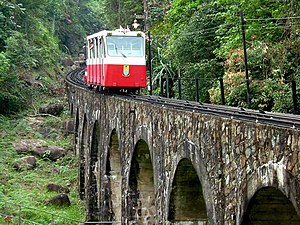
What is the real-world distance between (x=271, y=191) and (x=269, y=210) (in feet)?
1.60

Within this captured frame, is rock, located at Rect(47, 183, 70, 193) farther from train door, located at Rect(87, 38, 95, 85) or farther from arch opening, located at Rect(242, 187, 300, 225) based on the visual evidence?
arch opening, located at Rect(242, 187, 300, 225)

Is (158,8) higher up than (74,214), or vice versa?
(158,8)

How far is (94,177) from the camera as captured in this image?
24547 millimetres

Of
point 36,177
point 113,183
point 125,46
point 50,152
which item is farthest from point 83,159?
point 125,46

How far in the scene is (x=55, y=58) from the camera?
54.9 meters

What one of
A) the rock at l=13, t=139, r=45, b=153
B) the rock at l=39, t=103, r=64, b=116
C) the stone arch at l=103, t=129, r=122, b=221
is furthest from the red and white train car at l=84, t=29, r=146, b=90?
the rock at l=39, t=103, r=64, b=116

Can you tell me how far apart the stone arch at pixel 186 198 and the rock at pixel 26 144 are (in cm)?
2047

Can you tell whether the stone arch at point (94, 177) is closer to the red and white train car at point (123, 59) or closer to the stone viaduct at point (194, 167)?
the stone viaduct at point (194, 167)

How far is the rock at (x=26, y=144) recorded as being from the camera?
1215 inches

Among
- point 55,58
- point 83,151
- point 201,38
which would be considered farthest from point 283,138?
point 55,58

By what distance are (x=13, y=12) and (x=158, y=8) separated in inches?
504

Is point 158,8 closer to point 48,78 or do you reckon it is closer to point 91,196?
point 48,78

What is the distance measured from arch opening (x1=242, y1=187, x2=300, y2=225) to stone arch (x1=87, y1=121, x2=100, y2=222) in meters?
15.4

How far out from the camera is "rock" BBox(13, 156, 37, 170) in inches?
1117
